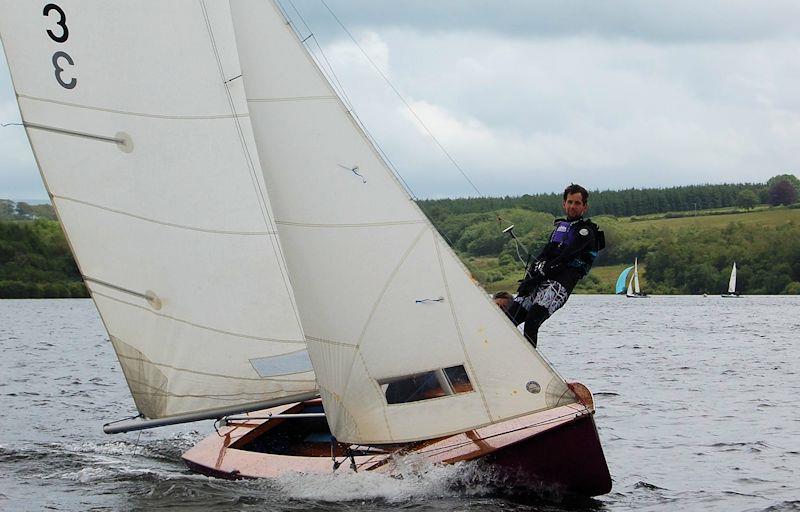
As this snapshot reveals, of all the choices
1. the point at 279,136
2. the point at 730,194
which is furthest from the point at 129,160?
the point at 730,194

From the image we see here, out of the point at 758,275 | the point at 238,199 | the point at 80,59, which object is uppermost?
the point at 80,59

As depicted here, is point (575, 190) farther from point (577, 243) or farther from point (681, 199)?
point (681, 199)

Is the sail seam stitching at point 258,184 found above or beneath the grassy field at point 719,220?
above

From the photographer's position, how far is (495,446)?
1012 cm

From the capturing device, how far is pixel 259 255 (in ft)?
35.4

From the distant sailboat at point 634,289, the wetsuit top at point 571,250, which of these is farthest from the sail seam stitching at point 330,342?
the distant sailboat at point 634,289

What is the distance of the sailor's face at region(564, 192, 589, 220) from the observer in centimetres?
1116

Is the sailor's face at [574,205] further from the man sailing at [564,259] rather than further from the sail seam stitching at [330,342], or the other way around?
the sail seam stitching at [330,342]

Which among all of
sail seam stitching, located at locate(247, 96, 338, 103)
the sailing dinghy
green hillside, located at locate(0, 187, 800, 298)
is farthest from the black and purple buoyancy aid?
green hillside, located at locate(0, 187, 800, 298)

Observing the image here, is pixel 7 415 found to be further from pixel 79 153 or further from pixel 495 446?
pixel 495 446

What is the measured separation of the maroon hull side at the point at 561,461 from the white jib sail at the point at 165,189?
2280mm

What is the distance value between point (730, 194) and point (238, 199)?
5377 inches

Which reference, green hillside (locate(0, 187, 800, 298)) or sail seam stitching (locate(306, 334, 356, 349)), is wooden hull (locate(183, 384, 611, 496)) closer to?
sail seam stitching (locate(306, 334, 356, 349))

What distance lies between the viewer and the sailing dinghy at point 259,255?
378 inches
